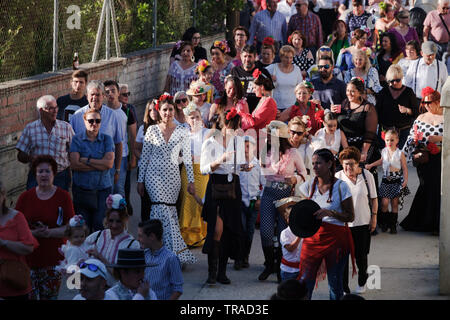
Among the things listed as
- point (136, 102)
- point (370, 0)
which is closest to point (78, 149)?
point (136, 102)

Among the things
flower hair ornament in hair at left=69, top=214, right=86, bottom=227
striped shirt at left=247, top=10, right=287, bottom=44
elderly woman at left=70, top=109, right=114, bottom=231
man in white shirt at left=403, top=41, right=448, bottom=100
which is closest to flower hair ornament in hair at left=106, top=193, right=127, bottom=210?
flower hair ornament in hair at left=69, top=214, right=86, bottom=227

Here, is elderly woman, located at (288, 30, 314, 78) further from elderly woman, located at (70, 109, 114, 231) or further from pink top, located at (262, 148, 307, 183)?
elderly woman, located at (70, 109, 114, 231)

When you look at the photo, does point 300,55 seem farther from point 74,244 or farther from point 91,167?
point 74,244

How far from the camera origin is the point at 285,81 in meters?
14.9

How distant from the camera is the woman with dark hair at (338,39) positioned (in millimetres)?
18516

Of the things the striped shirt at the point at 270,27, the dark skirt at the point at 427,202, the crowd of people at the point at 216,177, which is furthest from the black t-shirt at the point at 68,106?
the striped shirt at the point at 270,27

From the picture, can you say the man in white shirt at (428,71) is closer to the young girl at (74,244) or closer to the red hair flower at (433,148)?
the red hair flower at (433,148)

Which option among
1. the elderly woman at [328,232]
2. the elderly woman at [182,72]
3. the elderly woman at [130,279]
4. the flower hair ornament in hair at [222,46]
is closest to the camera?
the elderly woman at [130,279]

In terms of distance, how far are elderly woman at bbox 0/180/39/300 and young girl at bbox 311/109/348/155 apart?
495 centimetres

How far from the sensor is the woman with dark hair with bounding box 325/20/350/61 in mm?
18516

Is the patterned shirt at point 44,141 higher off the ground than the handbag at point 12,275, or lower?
higher

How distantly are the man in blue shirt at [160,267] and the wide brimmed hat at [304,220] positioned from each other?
1297 mm

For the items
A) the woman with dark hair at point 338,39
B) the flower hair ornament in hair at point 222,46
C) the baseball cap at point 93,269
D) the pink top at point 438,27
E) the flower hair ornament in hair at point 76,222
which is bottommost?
the baseball cap at point 93,269

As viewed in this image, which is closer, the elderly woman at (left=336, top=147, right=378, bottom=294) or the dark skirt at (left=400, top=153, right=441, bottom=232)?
the elderly woman at (left=336, top=147, right=378, bottom=294)
